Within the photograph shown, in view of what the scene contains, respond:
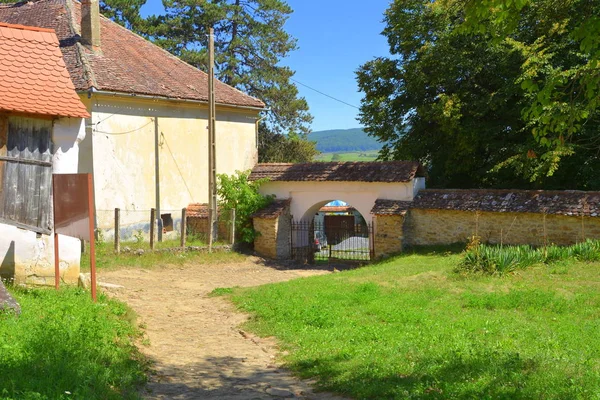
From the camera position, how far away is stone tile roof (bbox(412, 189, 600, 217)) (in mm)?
17666

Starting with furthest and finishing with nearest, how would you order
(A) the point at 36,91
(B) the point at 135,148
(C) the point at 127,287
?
(B) the point at 135,148 → (C) the point at 127,287 → (A) the point at 36,91

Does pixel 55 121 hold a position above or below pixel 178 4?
below

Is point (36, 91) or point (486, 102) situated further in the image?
point (486, 102)

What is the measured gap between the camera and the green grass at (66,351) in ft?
19.9

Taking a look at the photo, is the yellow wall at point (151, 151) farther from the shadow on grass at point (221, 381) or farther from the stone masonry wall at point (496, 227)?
the shadow on grass at point (221, 381)

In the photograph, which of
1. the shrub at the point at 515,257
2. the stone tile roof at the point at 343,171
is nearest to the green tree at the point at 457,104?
the stone tile roof at the point at 343,171

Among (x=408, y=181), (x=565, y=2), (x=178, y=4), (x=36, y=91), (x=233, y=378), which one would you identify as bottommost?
(x=233, y=378)

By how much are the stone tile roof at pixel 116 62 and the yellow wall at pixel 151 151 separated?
474mm

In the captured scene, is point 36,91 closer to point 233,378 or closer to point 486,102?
point 233,378

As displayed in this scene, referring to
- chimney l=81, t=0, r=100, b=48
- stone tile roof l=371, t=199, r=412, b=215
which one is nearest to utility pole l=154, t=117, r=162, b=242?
chimney l=81, t=0, r=100, b=48

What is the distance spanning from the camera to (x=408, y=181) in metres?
21.0

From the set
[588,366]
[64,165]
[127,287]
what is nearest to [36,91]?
[64,165]

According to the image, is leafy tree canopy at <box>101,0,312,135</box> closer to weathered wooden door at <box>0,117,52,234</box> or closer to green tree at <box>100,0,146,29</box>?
green tree at <box>100,0,146,29</box>

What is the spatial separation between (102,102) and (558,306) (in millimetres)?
15493
